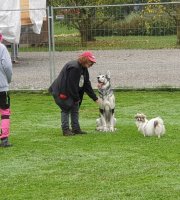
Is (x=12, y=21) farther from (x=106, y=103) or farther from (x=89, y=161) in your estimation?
(x=89, y=161)

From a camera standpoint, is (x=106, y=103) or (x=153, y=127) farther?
(x=106, y=103)

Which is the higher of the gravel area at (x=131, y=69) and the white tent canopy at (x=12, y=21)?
the white tent canopy at (x=12, y=21)

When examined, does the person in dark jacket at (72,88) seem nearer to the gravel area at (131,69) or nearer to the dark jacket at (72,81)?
the dark jacket at (72,81)

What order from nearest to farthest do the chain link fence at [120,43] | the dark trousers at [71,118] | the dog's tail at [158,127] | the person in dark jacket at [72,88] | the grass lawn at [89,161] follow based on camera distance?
the grass lawn at [89,161]
the dog's tail at [158,127]
the person in dark jacket at [72,88]
the dark trousers at [71,118]
the chain link fence at [120,43]

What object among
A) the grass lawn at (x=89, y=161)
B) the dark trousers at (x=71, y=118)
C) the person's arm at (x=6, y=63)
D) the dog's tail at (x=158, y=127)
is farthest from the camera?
the dark trousers at (x=71, y=118)

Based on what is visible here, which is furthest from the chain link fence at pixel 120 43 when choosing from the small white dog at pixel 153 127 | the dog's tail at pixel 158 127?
the dog's tail at pixel 158 127

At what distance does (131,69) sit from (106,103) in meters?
7.93

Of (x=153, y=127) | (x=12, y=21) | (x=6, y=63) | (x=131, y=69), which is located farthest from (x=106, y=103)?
(x=12, y=21)

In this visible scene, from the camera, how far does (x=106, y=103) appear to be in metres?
13.0

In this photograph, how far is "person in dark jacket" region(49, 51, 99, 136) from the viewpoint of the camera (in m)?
12.7

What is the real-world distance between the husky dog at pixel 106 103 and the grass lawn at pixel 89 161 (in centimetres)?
19

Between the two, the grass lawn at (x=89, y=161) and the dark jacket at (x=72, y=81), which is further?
the dark jacket at (x=72, y=81)

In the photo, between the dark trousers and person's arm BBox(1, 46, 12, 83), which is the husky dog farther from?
person's arm BBox(1, 46, 12, 83)

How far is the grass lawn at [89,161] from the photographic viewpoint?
8787 mm
